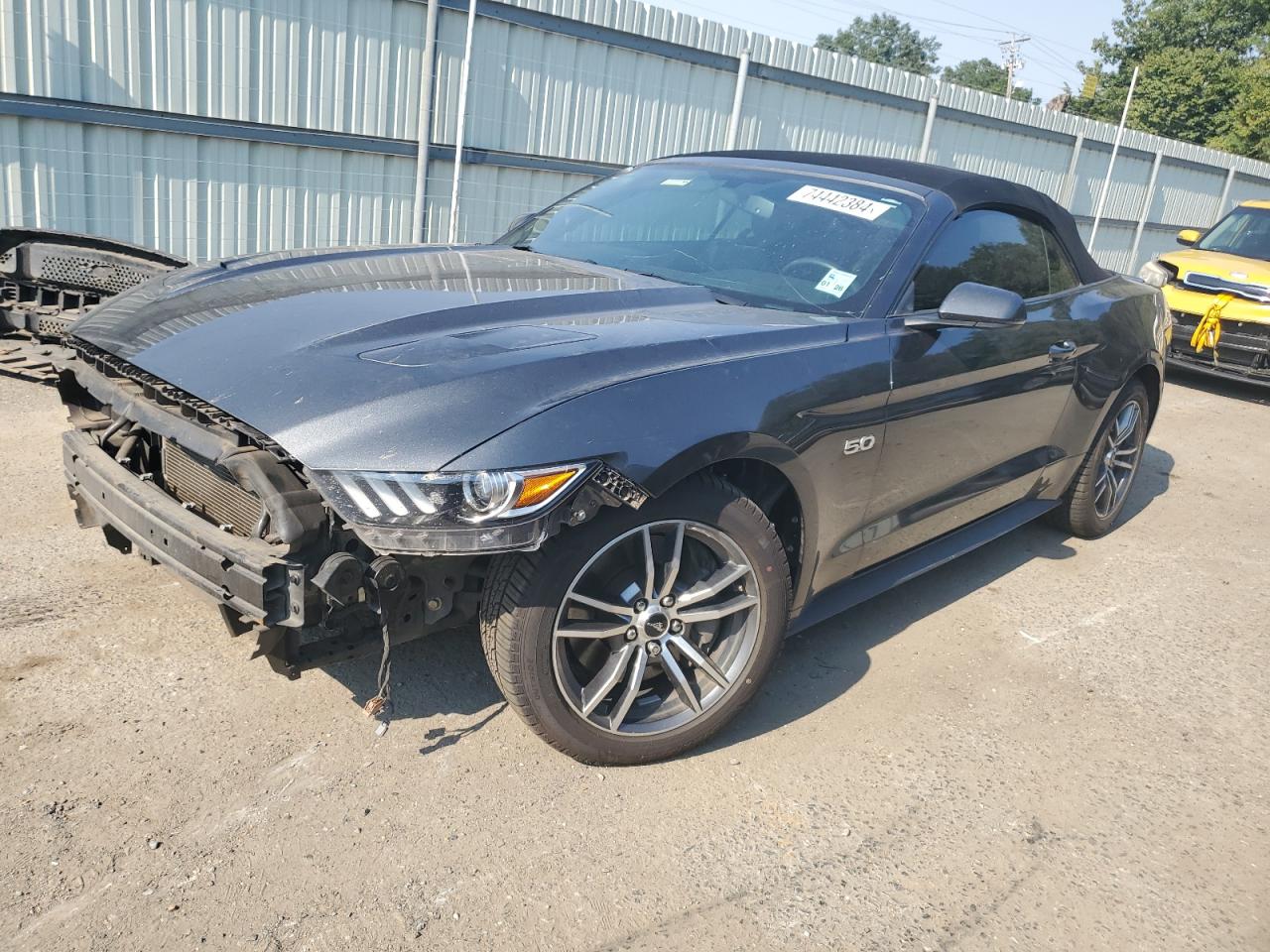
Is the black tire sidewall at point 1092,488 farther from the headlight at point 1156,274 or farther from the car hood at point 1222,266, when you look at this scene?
the car hood at point 1222,266

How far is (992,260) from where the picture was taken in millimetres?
4055

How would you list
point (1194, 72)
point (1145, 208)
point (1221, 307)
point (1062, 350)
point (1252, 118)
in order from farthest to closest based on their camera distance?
point (1194, 72), point (1252, 118), point (1145, 208), point (1221, 307), point (1062, 350)

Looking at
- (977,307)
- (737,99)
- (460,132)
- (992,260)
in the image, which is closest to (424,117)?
(460,132)

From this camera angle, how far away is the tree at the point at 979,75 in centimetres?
8343

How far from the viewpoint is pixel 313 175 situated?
8266 millimetres

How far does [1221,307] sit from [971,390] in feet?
23.9

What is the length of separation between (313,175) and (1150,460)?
6723mm

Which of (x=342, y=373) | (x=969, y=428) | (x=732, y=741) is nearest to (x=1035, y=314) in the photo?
(x=969, y=428)

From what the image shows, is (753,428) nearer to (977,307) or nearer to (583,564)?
(583,564)

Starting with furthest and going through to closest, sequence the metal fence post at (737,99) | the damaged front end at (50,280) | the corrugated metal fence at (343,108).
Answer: the metal fence post at (737,99) → the corrugated metal fence at (343,108) → the damaged front end at (50,280)

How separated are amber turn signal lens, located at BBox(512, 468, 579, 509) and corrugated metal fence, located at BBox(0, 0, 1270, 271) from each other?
20.2 ft

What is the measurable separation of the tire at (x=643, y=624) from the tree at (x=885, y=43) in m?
108

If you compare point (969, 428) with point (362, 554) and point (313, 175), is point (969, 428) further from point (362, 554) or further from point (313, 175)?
point (313, 175)

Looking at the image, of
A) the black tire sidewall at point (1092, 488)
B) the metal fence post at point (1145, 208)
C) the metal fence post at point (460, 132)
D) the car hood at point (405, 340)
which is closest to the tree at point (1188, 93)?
the metal fence post at point (1145, 208)
